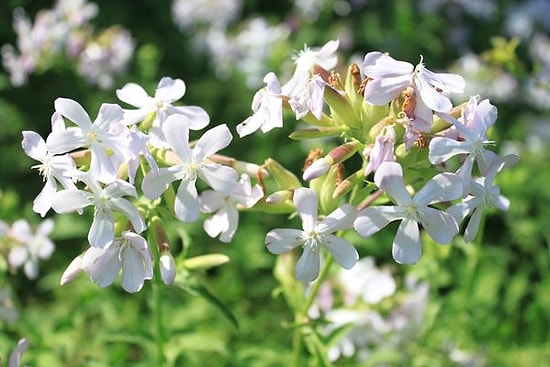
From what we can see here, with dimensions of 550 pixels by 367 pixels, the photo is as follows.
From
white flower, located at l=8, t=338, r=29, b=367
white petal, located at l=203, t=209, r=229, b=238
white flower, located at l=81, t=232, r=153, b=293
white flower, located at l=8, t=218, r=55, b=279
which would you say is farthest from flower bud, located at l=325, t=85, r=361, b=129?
white flower, located at l=8, t=218, r=55, b=279

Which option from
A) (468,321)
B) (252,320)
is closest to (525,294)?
(468,321)

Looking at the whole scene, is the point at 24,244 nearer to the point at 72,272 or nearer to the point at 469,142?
the point at 72,272

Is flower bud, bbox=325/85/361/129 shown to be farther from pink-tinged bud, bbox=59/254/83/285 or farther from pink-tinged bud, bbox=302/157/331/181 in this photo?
pink-tinged bud, bbox=59/254/83/285

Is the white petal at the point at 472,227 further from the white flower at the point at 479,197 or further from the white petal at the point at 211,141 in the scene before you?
the white petal at the point at 211,141

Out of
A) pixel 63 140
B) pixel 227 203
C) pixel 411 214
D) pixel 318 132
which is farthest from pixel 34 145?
pixel 411 214

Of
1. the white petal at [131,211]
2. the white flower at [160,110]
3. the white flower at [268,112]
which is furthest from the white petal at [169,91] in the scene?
the white petal at [131,211]
